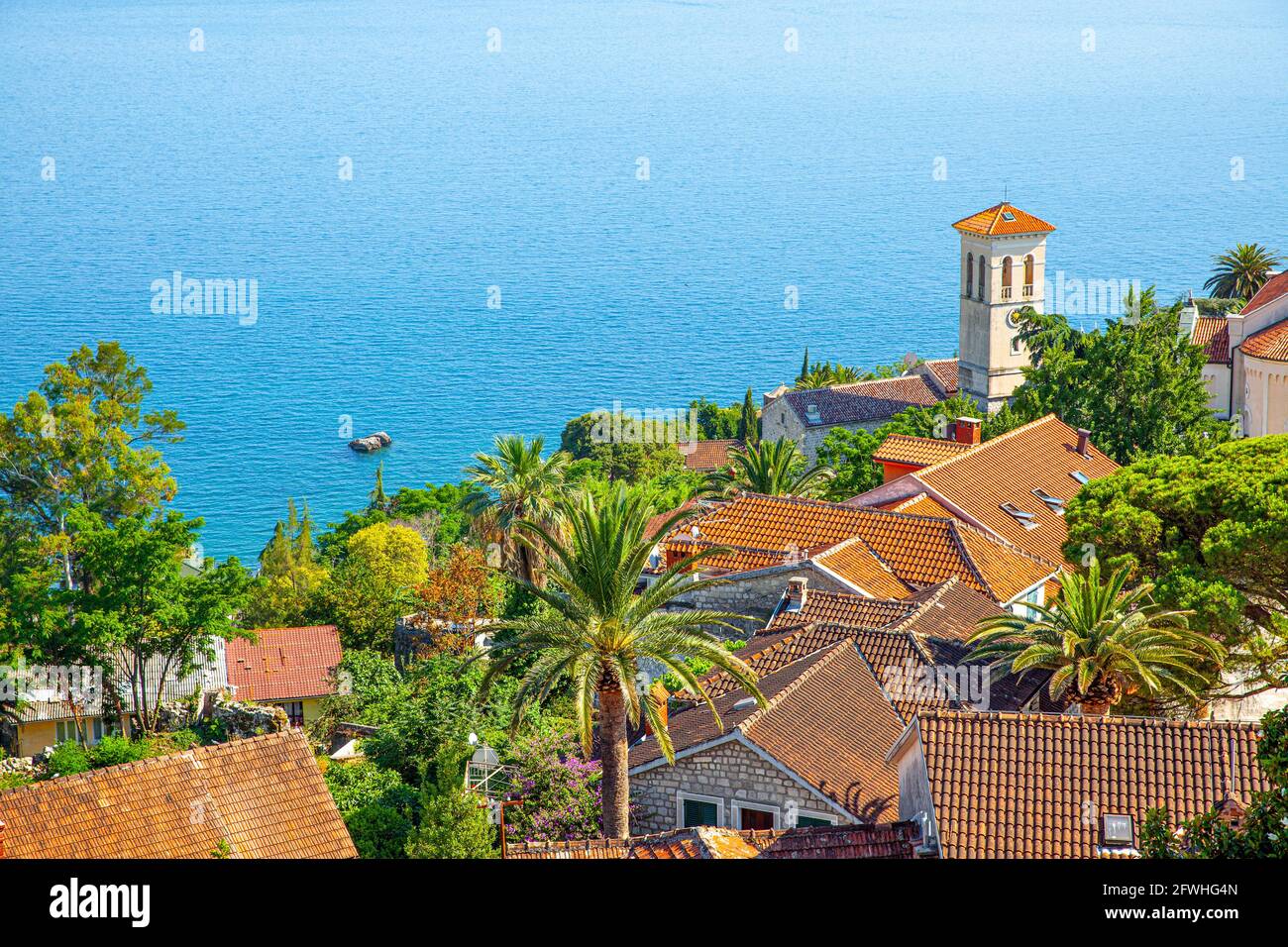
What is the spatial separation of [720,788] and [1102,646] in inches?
235

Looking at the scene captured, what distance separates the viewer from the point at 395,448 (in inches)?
5044

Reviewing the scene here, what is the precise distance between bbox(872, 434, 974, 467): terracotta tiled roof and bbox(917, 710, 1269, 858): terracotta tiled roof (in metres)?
26.9

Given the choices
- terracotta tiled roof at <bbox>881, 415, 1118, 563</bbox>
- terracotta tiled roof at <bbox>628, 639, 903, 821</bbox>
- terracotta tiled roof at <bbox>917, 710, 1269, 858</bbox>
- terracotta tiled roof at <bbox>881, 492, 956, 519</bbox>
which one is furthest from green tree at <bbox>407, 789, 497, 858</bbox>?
terracotta tiled roof at <bbox>881, 415, 1118, 563</bbox>

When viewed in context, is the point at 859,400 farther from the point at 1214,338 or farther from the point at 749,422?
the point at 1214,338

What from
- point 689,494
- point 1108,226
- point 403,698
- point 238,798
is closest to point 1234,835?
point 238,798

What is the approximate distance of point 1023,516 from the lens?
4012cm

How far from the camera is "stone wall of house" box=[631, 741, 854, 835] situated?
21.5 metres

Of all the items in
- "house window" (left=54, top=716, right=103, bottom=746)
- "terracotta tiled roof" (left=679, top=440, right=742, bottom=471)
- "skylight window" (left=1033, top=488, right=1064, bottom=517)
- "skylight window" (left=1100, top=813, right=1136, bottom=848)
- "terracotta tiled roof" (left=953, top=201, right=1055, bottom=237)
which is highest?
"terracotta tiled roof" (left=953, top=201, right=1055, bottom=237)

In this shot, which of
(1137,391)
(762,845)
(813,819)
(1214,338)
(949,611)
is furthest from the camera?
(1214,338)

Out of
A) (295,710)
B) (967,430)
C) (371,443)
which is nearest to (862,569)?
(295,710)

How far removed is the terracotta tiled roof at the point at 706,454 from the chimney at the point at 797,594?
202 ft

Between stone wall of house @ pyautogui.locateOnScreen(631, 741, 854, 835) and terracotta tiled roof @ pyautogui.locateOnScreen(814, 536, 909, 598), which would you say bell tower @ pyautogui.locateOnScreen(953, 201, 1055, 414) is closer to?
terracotta tiled roof @ pyautogui.locateOnScreen(814, 536, 909, 598)
